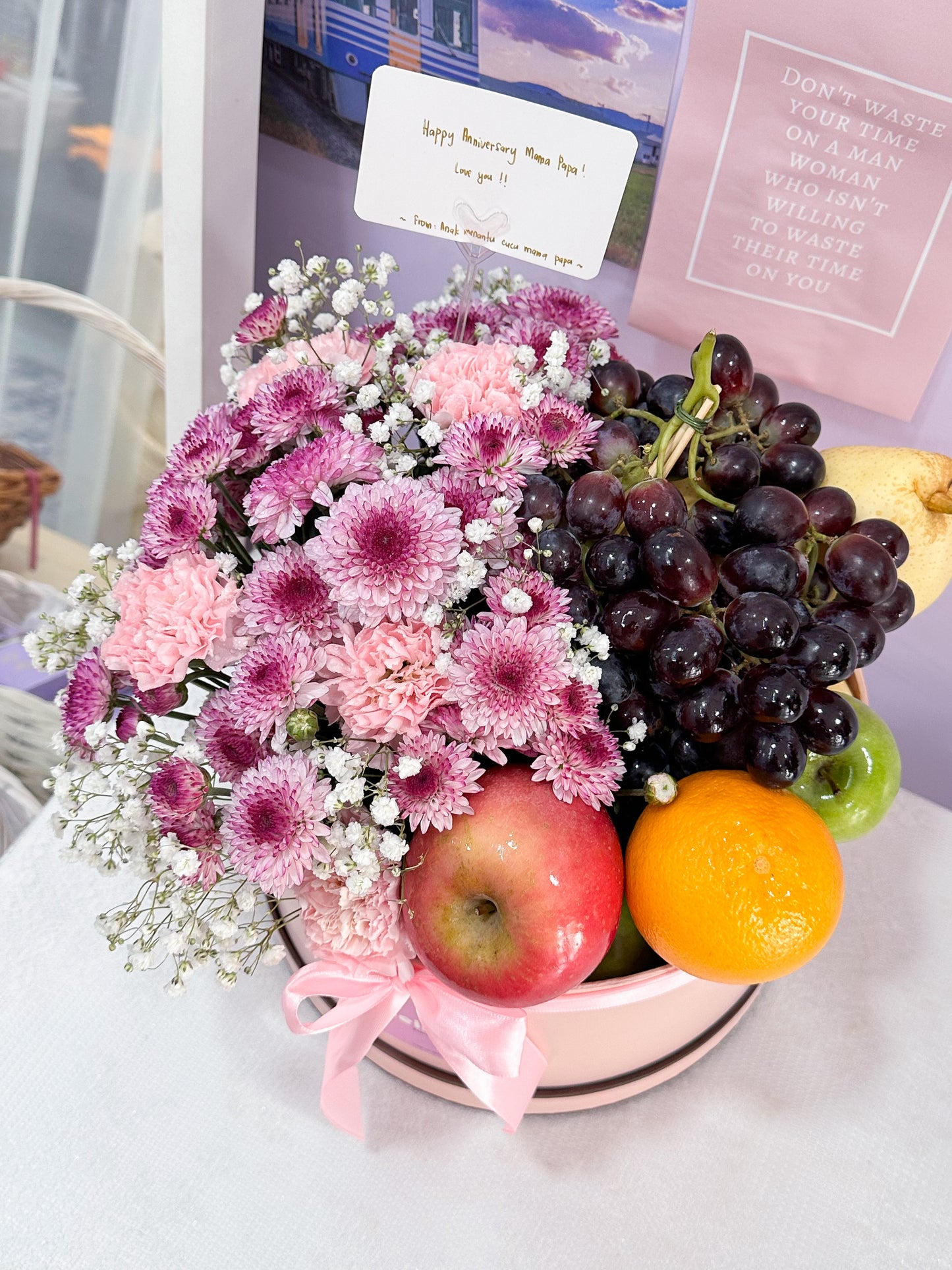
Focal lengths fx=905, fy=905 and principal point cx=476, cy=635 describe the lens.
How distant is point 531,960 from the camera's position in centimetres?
50

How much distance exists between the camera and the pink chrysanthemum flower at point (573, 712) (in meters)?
0.52

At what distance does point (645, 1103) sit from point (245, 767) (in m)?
0.38

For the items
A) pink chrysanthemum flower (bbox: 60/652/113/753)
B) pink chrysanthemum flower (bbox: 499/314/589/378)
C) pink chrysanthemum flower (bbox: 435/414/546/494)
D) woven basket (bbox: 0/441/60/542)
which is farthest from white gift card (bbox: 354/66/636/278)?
woven basket (bbox: 0/441/60/542)

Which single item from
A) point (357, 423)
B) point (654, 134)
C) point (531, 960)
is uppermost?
point (654, 134)

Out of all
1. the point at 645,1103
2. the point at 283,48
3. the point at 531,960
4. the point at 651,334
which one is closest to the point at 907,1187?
the point at 645,1103

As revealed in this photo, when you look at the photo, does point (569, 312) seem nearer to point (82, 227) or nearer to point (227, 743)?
point (227, 743)

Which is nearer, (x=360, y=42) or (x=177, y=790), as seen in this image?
(x=177, y=790)

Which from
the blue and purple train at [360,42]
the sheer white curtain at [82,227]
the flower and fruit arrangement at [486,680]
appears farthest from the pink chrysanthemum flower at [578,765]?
the sheer white curtain at [82,227]

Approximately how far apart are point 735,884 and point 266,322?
0.52 m

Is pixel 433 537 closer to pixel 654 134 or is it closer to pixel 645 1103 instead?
pixel 645 1103

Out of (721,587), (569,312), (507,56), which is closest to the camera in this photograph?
(721,587)

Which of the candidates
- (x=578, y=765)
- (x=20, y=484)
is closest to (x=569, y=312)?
(x=578, y=765)

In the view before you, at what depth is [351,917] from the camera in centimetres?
54

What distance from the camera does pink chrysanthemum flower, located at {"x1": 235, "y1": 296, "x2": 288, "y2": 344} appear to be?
686mm
